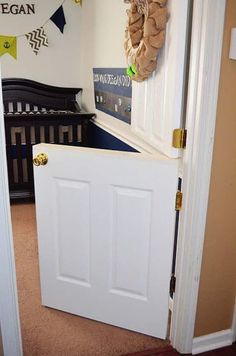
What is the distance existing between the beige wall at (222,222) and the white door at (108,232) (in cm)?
17

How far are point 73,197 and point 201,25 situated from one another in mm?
941

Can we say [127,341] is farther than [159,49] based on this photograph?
Yes

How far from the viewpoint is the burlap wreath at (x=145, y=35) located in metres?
1.44

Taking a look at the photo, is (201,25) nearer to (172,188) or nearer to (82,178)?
(172,188)

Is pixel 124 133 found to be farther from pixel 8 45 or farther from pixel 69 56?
pixel 8 45

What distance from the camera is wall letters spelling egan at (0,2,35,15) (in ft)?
11.2

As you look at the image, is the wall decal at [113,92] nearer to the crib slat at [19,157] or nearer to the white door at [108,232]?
the crib slat at [19,157]

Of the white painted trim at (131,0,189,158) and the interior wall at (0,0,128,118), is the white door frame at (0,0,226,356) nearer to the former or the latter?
the white painted trim at (131,0,189,158)

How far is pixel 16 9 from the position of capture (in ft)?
11.4

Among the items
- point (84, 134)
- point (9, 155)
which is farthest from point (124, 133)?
point (9, 155)

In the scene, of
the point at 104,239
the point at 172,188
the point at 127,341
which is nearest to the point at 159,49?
the point at 172,188

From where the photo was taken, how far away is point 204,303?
1684mm

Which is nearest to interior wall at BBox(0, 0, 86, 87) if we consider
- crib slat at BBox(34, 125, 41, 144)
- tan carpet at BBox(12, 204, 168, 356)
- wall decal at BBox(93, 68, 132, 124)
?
wall decal at BBox(93, 68, 132, 124)

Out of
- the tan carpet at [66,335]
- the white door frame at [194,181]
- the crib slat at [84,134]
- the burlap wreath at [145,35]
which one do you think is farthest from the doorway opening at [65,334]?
the crib slat at [84,134]
